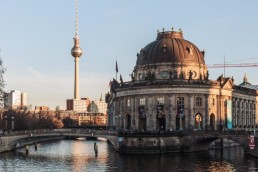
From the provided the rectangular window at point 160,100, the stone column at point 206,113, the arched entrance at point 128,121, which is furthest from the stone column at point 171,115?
the arched entrance at point 128,121

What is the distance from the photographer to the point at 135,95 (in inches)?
5876

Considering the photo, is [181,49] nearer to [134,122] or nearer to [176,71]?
[176,71]

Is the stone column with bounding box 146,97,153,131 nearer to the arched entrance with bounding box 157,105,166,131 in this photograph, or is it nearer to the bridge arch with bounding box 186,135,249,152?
the arched entrance with bounding box 157,105,166,131

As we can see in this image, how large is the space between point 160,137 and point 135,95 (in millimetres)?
26783

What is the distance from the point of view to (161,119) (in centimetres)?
14800

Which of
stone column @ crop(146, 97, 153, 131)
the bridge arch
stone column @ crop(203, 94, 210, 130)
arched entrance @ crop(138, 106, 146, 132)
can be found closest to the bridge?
the bridge arch

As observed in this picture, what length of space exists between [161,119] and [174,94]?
916 cm

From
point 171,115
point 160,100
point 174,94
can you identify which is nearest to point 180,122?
point 171,115

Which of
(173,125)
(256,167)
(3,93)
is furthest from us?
(173,125)

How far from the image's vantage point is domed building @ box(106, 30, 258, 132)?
145 metres

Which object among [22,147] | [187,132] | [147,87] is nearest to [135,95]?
[147,87]

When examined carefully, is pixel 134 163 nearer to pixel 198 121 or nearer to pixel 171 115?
pixel 171 115

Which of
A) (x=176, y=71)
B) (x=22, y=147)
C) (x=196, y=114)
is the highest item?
(x=176, y=71)

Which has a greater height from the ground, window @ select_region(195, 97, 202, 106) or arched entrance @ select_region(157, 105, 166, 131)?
window @ select_region(195, 97, 202, 106)
